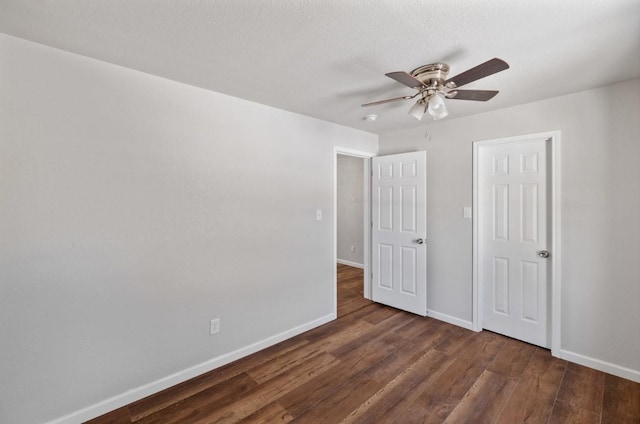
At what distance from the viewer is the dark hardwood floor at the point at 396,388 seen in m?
1.91

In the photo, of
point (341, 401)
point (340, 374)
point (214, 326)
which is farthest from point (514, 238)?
point (214, 326)

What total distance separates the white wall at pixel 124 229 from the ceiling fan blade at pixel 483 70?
1.72 metres

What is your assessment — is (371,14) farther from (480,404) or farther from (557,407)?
(557,407)

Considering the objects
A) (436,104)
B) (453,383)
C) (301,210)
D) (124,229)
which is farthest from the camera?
(301,210)

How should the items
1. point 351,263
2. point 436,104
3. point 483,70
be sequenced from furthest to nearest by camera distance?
point 351,263 → point 436,104 → point 483,70

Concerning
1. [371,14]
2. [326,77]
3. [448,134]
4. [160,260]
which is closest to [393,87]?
[326,77]

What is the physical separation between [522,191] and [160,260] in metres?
3.39

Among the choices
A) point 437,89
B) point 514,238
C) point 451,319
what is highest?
point 437,89

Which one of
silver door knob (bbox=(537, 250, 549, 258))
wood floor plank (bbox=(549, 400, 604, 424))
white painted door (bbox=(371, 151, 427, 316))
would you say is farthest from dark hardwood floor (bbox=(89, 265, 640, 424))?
silver door knob (bbox=(537, 250, 549, 258))

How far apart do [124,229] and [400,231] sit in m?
2.95

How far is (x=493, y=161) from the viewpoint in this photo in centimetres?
307

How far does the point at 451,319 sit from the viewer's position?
3.34 meters

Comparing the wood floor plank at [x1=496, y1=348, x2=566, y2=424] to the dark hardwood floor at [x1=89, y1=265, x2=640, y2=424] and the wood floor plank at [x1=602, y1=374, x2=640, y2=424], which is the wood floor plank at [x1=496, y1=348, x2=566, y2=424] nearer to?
the dark hardwood floor at [x1=89, y1=265, x2=640, y2=424]

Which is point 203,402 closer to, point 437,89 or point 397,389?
point 397,389
